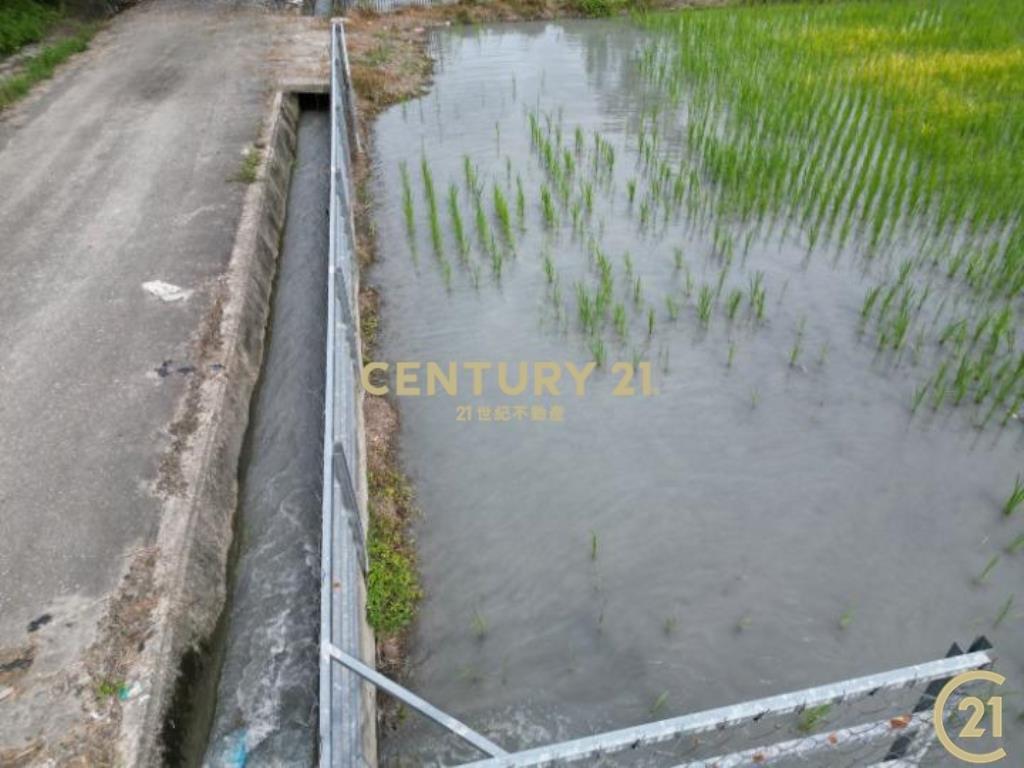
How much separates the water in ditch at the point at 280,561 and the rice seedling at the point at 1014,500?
11.0ft

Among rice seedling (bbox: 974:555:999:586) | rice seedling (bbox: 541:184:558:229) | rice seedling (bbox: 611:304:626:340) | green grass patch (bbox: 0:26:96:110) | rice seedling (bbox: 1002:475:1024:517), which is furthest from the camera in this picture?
green grass patch (bbox: 0:26:96:110)

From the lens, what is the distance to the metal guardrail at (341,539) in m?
2.00

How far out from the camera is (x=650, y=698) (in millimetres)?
2758

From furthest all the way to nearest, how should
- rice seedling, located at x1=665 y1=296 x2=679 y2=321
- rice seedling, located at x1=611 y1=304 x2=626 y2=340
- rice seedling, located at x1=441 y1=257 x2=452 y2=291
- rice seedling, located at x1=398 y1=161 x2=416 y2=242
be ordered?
rice seedling, located at x1=398 y1=161 x2=416 y2=242 < rice seedling, located at x1=441 y1=257 x2=452 y2=291 < rice seedling, located at x1=665 y1=296 x2=679 y2=321 < rice seedling, located at x1=611 y1=304 x2=626 y2=340

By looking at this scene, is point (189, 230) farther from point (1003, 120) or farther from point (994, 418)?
point (1003, 120)

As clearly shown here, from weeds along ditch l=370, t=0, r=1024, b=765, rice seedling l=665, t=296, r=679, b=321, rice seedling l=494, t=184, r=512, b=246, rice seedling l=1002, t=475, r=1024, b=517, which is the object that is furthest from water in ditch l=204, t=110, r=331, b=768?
rice seedling l=1002, t=475, r=1024, b=517

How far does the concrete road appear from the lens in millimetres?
2449

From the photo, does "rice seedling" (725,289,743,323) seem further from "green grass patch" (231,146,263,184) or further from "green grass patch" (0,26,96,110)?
"green grass patch" (0,26,96,110)

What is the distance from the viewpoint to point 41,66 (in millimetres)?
7918

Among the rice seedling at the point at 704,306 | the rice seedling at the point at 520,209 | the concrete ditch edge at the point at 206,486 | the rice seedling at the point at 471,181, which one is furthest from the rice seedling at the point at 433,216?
the rice seedling at the point at 704,306

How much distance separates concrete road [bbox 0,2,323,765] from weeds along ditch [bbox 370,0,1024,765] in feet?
4.09

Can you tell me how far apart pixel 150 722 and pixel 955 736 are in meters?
2.85

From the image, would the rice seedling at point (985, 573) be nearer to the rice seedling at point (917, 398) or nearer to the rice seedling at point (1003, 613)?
the rice seedling at point (1003, 613)

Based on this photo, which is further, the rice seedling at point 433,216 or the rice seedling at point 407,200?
the rice seedling at point 407,200
